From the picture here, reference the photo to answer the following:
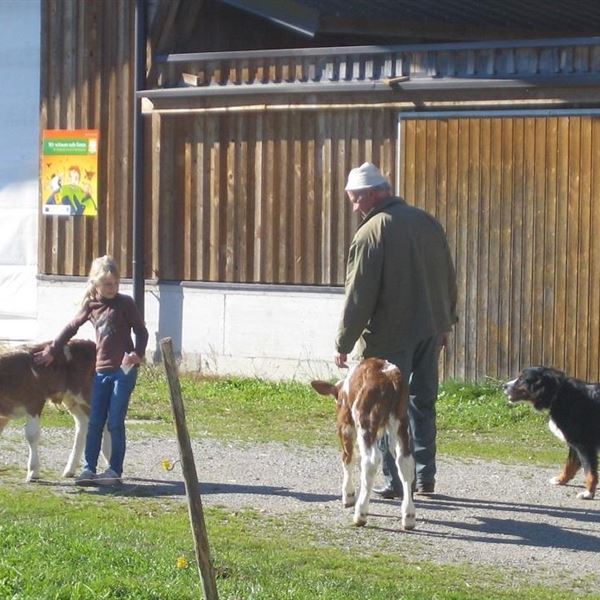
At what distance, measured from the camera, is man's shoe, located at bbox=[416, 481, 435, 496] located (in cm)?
1055

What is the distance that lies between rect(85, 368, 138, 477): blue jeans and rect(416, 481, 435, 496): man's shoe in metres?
2.16

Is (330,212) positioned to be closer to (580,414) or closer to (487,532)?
(580,414)

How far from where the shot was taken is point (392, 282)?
32.6ft

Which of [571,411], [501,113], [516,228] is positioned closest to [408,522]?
[571,411]

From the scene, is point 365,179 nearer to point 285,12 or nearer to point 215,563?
point 215,563

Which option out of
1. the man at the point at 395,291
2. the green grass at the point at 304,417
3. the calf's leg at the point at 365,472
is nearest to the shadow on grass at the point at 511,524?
the calf's leg at the point at 365,472

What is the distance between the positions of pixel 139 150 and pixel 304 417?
465 cm

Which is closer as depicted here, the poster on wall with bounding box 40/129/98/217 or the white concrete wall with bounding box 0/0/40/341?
the poster on wall with bounding box 40/129/98/217

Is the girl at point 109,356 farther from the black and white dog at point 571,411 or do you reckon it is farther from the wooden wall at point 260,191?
the wooden wall at point 260,191

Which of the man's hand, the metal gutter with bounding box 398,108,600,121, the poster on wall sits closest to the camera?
the man's hand

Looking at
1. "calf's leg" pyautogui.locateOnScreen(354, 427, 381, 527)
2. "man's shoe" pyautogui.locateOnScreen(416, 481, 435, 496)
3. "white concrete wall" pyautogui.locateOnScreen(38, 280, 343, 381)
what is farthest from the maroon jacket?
"white concrete wall" pyautogui.locateOnScreen(38, 280, 343, 381)

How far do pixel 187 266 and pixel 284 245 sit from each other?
4.41 ft

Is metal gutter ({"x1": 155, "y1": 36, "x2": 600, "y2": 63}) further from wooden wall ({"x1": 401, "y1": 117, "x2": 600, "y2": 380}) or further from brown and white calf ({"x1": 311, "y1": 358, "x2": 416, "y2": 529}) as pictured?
brown and white calf ({"x1": 311, "y1": 358, "x2": 416, "y2": 529})

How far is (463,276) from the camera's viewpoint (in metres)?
15.6
